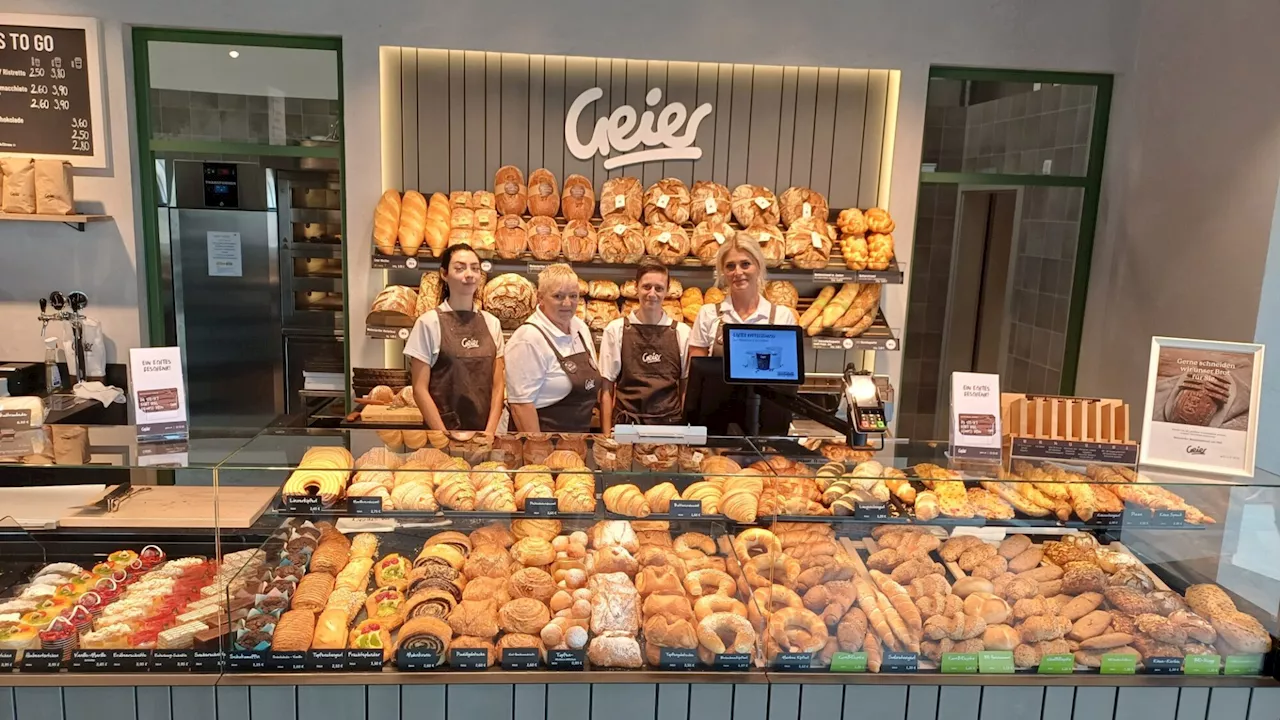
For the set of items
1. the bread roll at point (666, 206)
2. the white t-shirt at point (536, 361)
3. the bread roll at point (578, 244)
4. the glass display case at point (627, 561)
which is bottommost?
the glass display case at point (627, 561)

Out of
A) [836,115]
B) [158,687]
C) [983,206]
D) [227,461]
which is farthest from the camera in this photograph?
[983,206]

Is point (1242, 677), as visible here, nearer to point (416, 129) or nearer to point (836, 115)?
point (836, 115)

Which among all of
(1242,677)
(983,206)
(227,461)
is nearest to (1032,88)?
(983,206)

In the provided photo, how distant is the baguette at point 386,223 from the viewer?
408 cm

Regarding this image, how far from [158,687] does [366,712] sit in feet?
1.45

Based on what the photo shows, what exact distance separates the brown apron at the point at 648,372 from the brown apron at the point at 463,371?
1.76ft

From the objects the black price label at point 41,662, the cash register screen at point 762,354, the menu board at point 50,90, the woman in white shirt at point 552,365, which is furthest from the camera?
the menu board at point 50,90

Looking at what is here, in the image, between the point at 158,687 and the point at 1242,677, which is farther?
the point at 1242,677

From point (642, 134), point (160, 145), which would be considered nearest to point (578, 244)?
point (642, 134)

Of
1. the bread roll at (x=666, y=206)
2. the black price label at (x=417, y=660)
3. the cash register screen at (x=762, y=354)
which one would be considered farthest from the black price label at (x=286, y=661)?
the bread roll at (x=666, y=206)

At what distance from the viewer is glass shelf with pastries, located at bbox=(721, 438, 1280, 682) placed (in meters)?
1.97

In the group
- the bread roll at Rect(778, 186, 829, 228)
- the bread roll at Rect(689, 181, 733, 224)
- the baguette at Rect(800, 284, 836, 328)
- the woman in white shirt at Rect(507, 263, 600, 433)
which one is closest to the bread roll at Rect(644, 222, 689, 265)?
the bread roll at Rect(689, 181, 733, 224)

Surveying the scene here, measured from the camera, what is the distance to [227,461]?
1.93 meters

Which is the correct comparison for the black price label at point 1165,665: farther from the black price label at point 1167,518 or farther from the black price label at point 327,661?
the black price label at point 327,661
